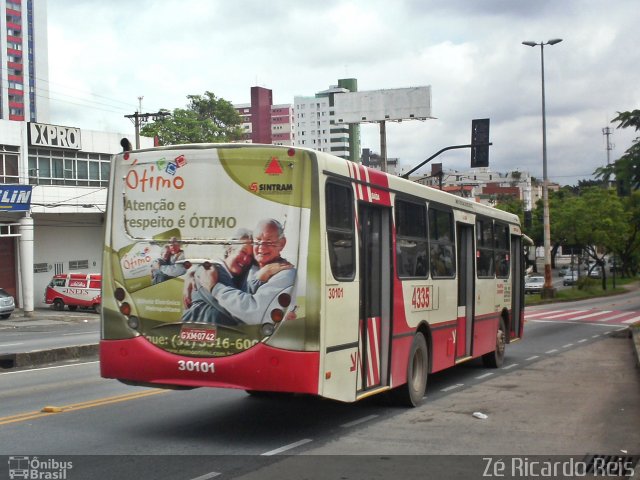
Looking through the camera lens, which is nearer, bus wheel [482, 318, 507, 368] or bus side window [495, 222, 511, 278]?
bus side window [495, 222, 511, 278]

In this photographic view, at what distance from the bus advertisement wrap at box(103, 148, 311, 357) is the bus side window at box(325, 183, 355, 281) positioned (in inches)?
17.1

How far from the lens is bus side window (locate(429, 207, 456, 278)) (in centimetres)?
1235

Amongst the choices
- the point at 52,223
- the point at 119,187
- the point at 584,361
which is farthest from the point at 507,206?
the point at 119,187

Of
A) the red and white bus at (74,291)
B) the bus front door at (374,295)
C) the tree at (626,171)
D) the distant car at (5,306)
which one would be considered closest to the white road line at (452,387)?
the bus front door at (374,295)

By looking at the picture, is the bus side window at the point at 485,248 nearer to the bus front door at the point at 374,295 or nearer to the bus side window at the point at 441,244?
the bus side window at the point at 441,244

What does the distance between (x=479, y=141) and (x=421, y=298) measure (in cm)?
1666

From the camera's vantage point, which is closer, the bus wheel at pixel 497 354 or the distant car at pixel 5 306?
the bus wheel at pixel 497 354

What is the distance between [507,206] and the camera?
283 ft

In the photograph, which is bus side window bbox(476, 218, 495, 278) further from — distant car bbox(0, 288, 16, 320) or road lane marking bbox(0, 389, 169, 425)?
distant car bbox(0, 288, 16, 320)

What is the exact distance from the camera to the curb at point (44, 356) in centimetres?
1627

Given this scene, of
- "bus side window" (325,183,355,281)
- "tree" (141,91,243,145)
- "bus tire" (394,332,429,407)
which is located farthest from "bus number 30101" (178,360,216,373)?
"tree" (141,91,243,145)

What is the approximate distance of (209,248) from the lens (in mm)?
8789

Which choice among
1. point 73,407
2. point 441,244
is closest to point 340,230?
point 441,244

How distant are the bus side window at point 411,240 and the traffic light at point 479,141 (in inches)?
626
